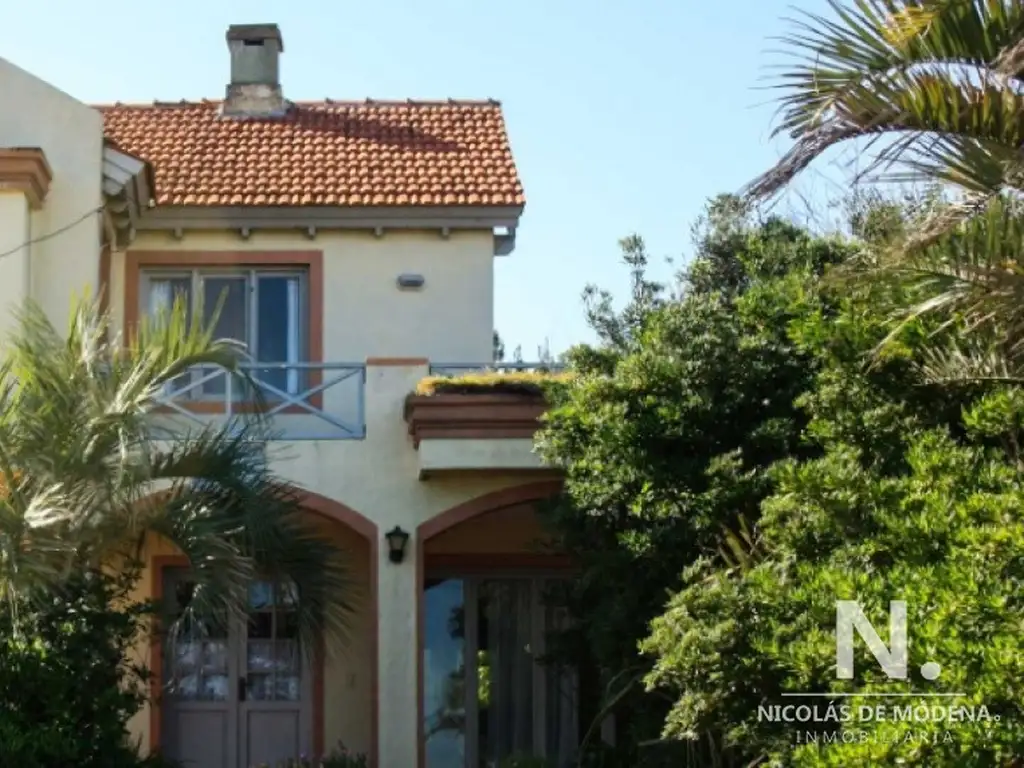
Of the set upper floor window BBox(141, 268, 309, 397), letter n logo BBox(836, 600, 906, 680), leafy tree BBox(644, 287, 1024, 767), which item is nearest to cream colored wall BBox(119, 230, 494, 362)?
upper floor window BBox(141, 268, 309, 397)

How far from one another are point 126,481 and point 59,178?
21.0 feet

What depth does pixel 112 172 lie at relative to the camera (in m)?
17.5

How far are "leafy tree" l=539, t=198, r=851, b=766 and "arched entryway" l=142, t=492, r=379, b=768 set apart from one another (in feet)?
14.4

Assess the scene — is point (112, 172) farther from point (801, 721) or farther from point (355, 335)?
point (801, 721)

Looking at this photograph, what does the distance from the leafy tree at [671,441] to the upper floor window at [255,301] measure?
18.8ft

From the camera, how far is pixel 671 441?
1322cm

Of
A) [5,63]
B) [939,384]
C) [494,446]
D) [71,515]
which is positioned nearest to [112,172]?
[5,63]

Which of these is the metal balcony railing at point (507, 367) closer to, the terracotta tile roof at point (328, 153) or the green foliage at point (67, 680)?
the terracotta tile roof at point (328, 153)

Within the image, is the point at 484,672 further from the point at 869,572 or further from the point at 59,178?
the point at 869,572

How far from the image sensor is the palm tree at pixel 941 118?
9.21 metres

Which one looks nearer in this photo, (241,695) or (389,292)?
(241,695)

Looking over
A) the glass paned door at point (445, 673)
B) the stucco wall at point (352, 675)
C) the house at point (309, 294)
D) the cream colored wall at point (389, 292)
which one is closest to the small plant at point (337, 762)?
the house at point (309, 294)

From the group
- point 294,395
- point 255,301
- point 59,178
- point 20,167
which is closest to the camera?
point 20,167

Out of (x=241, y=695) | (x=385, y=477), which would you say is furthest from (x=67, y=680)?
(x=241, y=695)
